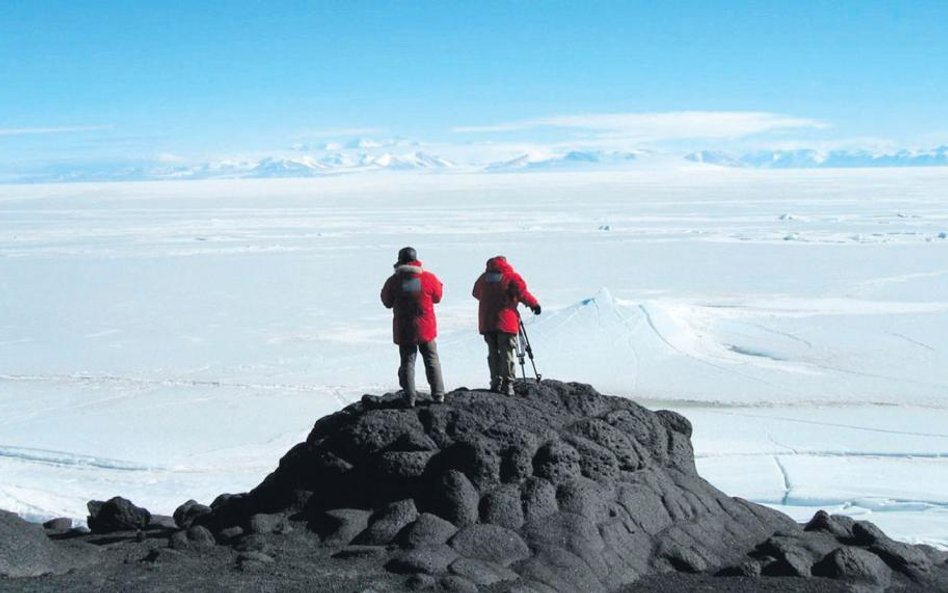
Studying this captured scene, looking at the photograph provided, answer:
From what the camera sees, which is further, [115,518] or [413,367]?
[115,518]

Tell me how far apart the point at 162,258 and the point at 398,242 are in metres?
7.91

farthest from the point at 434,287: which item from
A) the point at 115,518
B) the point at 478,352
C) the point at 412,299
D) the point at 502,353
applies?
the point at 478,352

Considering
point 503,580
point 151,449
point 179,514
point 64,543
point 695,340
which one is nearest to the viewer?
point 503,580

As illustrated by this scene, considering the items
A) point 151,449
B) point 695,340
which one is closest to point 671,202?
point 695,340

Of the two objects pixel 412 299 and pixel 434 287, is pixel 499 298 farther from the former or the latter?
pixel 412 299

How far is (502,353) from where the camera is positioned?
7.77 metres

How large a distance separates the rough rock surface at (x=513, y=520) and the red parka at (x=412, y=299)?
1.72ft

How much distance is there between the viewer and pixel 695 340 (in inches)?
663

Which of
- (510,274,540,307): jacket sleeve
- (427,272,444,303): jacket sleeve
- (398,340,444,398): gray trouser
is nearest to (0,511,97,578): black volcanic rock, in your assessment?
(398,340,444,398): gray trouser

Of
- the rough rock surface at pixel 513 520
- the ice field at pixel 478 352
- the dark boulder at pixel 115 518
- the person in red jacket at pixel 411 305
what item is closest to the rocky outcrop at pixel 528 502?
the rough rock surface at pixel 513 520

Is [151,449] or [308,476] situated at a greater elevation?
[308,476]

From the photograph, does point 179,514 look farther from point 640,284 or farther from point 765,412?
point 640,284

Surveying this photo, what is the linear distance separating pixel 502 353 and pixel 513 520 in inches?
59.5

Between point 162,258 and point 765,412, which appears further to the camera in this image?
point 162,258
